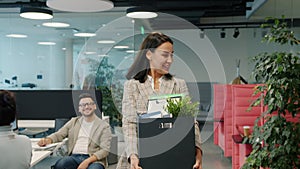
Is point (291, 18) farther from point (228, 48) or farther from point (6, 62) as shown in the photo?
point (6, 62)

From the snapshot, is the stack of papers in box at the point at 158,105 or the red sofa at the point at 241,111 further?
the red sofa at the point at 241,111

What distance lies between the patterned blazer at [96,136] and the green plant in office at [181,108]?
1.93 m

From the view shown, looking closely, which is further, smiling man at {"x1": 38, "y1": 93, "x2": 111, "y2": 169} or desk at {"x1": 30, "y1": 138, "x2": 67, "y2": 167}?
smiling man at {"x1": 38, "y1": 93, "x2": 111, "y2": 169}

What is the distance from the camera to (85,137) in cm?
304

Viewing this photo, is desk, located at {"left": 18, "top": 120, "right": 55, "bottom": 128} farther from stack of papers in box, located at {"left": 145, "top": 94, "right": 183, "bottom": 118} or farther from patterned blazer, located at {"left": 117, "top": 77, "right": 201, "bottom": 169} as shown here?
stack of papers in box, located at {"left": 145, "top": 94, "right": 183, "bottom": 118}

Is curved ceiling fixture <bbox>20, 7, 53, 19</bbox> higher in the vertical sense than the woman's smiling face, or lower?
higher

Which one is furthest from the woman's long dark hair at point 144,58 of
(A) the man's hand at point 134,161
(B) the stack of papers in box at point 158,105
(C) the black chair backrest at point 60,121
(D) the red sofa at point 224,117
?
(D) the red sofa at point 224,117

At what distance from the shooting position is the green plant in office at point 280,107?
99.8 inches

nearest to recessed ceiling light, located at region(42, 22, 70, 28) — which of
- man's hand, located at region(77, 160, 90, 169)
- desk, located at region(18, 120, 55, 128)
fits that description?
desk, located at region(18, 120, 55, 128)

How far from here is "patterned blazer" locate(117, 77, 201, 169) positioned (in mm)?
1229

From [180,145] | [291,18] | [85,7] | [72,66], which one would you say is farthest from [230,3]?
[180,145]

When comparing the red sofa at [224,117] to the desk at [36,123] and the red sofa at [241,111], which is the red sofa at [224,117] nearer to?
the red sofa at [241,111]

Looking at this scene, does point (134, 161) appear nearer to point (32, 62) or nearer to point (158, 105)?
point (158, 105)

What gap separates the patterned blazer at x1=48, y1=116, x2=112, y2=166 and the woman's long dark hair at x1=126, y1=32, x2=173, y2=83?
1.71 meters
